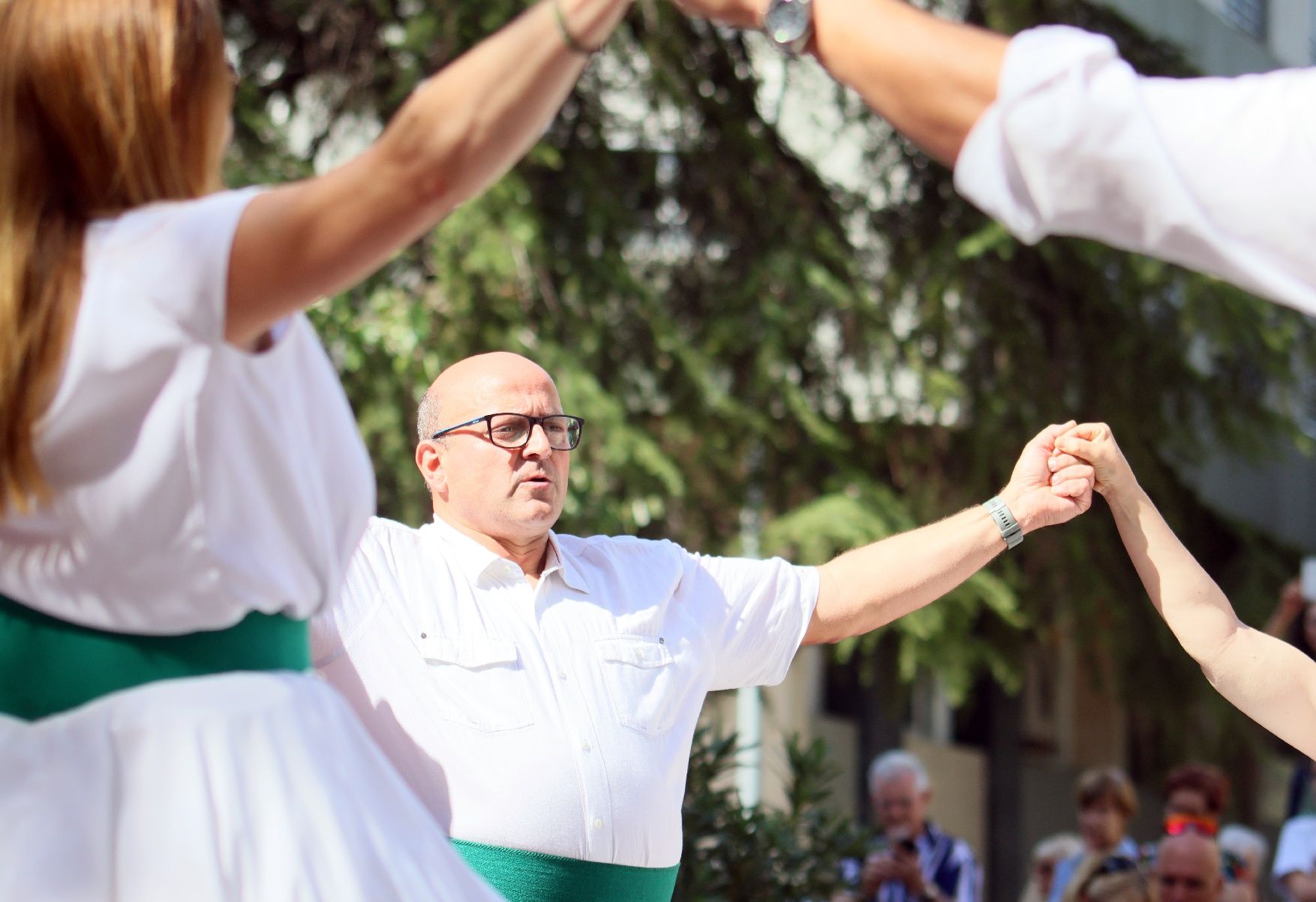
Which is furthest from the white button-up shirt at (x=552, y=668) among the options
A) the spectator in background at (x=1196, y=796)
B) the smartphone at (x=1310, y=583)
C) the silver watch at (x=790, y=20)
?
the spectator in background at (x=1196, y=796)

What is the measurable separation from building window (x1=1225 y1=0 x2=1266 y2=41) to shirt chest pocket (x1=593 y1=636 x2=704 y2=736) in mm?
12510

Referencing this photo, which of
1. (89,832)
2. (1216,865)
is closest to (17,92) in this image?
(89,832)

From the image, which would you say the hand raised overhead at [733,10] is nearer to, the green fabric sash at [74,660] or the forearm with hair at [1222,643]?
the green fabric sash at [74,660]

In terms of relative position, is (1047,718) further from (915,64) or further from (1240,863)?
(915,64)

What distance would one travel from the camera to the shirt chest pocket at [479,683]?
311 cm

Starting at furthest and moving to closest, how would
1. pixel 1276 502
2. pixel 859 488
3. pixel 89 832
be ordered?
1. pixel 1276 502
2. pixel 859 488
3. pixel 89 832

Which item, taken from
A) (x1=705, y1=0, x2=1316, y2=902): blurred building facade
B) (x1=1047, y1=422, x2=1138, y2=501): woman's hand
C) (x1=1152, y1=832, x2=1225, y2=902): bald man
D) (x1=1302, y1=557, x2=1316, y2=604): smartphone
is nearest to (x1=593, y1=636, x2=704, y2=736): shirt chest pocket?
(x1=1047, y1=422, x2=1138, y2=501): woman's hand

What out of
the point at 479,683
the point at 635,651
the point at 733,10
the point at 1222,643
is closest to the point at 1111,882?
the point at 1222,643

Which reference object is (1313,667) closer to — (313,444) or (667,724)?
(667,724)

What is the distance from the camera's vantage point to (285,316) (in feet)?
5.39

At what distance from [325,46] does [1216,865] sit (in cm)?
587

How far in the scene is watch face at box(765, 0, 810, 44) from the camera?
167 cm

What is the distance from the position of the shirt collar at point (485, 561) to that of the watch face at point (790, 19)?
1871 mm

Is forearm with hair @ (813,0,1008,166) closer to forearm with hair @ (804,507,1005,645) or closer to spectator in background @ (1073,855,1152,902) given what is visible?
forearm with hair @ (804,507,1005,645)
